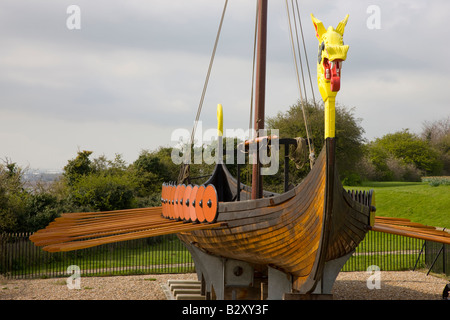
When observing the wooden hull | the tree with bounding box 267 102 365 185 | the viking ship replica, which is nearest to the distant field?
the tree with bounding box 267 102 365 185

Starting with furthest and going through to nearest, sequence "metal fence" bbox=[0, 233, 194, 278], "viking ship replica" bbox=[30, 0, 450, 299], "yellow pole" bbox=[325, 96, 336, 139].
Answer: "metal fence" bbox=[0, 233, 194, 278] → "viking ship replica" bbox=[30, 0, 450, 299] → "yellow pole" bbox=[325, 96, 336, 139]

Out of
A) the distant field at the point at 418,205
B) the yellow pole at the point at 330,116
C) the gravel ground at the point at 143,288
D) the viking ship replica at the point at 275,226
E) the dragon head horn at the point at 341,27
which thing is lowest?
the gravel ground at the point at 143,288

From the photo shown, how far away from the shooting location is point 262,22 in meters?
10.2

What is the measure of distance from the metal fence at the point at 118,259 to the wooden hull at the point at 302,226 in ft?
29.5

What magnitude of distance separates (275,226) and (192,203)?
211cm

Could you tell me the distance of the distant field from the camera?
973 inches

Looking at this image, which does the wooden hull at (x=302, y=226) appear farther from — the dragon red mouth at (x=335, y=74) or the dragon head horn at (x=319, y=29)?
the dragon head horn at (x=319, y=29)

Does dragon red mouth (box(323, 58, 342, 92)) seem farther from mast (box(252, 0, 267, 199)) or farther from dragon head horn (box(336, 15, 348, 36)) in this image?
mast (box(252, 0, 267, 199))

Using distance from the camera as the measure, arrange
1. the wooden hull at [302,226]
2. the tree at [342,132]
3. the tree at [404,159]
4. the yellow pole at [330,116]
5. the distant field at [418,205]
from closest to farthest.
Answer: the yellow pole at [330,116] → the wooden hull at [302,226] → the distant field at [418,205] → the tree at [342,132] → the tree at [404,159]

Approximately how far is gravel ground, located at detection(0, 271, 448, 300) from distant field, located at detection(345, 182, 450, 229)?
28.7 feet

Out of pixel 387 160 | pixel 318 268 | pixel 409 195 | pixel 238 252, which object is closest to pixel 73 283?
pixel 238 252

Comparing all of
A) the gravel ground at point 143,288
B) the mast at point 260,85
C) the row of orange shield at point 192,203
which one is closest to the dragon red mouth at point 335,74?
the mast at point 260,85

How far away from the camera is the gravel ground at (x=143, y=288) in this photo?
1315 centimetres

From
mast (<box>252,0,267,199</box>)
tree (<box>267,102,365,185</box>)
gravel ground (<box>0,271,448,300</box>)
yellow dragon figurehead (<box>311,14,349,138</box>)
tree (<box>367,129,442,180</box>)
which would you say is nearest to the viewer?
yellow dragon figurehead (<box>311,14,349,138</box>)
